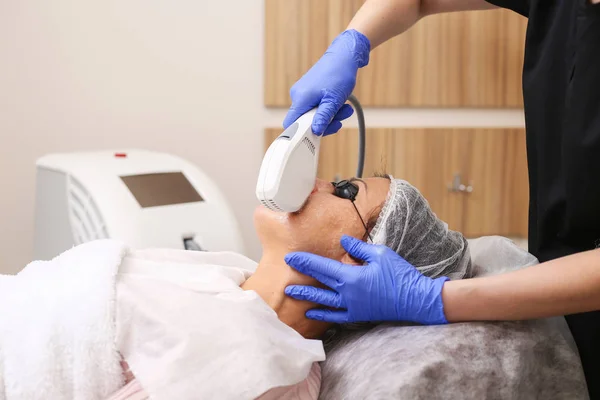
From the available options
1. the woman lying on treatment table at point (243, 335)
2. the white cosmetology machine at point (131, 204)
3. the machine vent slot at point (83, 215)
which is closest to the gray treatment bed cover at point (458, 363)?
the woman lying on treatment table at point (243, 335)

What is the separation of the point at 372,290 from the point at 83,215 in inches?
Answer: 41.5

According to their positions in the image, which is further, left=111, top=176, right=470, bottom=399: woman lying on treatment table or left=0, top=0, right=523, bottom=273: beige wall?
left=0, top=0, right=523, bottom=273: beige wall

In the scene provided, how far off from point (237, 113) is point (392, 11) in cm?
105

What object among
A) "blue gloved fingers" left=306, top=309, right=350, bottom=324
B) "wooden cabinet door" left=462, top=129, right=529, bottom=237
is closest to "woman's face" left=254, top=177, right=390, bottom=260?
"blue gloved fingers" left=306, top=309, right=350, bottom=324

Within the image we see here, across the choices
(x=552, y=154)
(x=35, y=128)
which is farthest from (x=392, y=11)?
(x=35, y=128)

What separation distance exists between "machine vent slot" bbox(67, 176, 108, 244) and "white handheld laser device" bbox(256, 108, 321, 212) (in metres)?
0.79

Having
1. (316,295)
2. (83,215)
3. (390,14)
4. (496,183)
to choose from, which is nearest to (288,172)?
(316,295)

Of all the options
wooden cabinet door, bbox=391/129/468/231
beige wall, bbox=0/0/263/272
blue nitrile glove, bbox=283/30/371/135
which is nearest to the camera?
blue nitrile glove, bbox=283/30/371/135

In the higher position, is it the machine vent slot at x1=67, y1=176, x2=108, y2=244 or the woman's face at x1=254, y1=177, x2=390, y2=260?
the woman's face at x1=254, y1=177, x2=390, y2=260

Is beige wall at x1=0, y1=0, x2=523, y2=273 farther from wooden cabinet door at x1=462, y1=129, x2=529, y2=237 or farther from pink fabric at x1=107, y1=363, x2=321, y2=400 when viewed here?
pink fabric at x1=107, y1=363, x2=321, y2=400

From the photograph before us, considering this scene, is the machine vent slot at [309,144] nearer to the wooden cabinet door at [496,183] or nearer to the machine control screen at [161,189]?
the machine control screen at [161,189]

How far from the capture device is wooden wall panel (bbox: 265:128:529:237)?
2.48 meters

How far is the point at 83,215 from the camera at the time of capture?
1.80 meters

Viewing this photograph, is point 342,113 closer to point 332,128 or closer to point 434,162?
point 332,128
